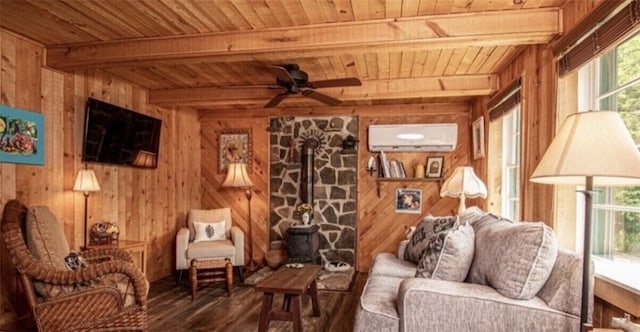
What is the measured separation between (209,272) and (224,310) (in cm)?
88

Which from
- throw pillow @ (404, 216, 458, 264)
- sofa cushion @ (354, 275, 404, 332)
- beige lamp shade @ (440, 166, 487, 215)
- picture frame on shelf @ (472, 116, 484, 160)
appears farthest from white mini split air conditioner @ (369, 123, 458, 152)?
sofa cushion @ (354, 275, 404, 332)

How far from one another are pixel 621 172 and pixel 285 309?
7.91ft

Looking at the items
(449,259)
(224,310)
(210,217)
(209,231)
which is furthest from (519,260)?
(210,217)

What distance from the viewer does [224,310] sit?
3590 millimetres

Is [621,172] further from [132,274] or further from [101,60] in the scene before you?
[101,60]

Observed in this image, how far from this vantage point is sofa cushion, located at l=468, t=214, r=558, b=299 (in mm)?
1791

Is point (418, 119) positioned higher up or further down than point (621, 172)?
higher up

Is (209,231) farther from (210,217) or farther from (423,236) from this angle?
(423,236)

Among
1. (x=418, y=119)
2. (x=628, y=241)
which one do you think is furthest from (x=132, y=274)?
(x=418, y=119)

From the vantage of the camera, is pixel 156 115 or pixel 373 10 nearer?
pixel 373 10

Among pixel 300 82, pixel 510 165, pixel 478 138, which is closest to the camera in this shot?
pixel 300 82

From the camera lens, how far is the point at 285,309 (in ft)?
9.87

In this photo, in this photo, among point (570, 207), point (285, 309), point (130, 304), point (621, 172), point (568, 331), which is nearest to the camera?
point (621, 172)

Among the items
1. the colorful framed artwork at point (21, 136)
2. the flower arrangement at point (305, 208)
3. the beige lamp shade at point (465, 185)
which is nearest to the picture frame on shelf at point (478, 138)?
the beige lamp shade at point (465, 185)
